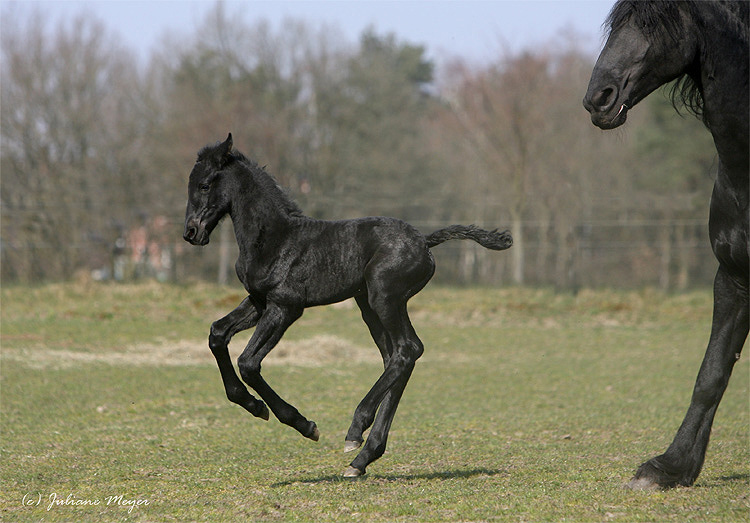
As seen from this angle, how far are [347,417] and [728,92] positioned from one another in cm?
620

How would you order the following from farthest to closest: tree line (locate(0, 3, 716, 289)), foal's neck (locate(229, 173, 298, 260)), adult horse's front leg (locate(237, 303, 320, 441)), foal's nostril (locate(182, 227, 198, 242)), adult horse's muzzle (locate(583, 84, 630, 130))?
1. tree line (locate(0, 3, 716, 289))
2. foal's neck (locate(229, 173, 298, 260))
3. foal's nostril (locate(182, 227, 198, 242))
4. adult horse's front leg (locate(237, 303, 320, 441))
5. adult horse's muzzle (locate(583, 84, 630, 130))

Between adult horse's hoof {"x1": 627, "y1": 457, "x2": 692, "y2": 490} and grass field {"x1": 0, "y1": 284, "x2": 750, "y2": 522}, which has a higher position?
adult horse's hoof {"x1": 627, "y1": 457, "x2": 692, "y2": 490}

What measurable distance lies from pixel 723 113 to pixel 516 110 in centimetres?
2526

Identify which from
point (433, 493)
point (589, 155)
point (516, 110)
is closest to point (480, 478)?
point (433, 493)

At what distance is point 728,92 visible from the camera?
15.8 feet

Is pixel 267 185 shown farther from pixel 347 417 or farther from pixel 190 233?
pixel 347 417

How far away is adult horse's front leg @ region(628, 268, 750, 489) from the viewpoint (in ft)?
17.4

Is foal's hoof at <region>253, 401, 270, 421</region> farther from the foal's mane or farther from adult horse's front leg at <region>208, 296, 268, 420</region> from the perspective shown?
the foal's mane

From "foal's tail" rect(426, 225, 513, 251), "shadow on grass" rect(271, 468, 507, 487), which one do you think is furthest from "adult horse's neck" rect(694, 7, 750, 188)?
"shadow on grass" rect(271, 468, 507, 487)

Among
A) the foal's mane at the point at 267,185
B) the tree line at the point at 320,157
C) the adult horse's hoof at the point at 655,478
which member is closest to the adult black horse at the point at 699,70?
→ the adult horse's hoof at the point at 655,478

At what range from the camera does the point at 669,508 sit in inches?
190

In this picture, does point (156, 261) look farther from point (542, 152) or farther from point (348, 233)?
point (348, 233)

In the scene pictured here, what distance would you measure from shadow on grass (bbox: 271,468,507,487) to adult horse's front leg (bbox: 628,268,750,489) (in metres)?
1.25

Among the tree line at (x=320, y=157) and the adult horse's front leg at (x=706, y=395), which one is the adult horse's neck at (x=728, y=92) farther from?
the tree line at (x=320, y=157)
